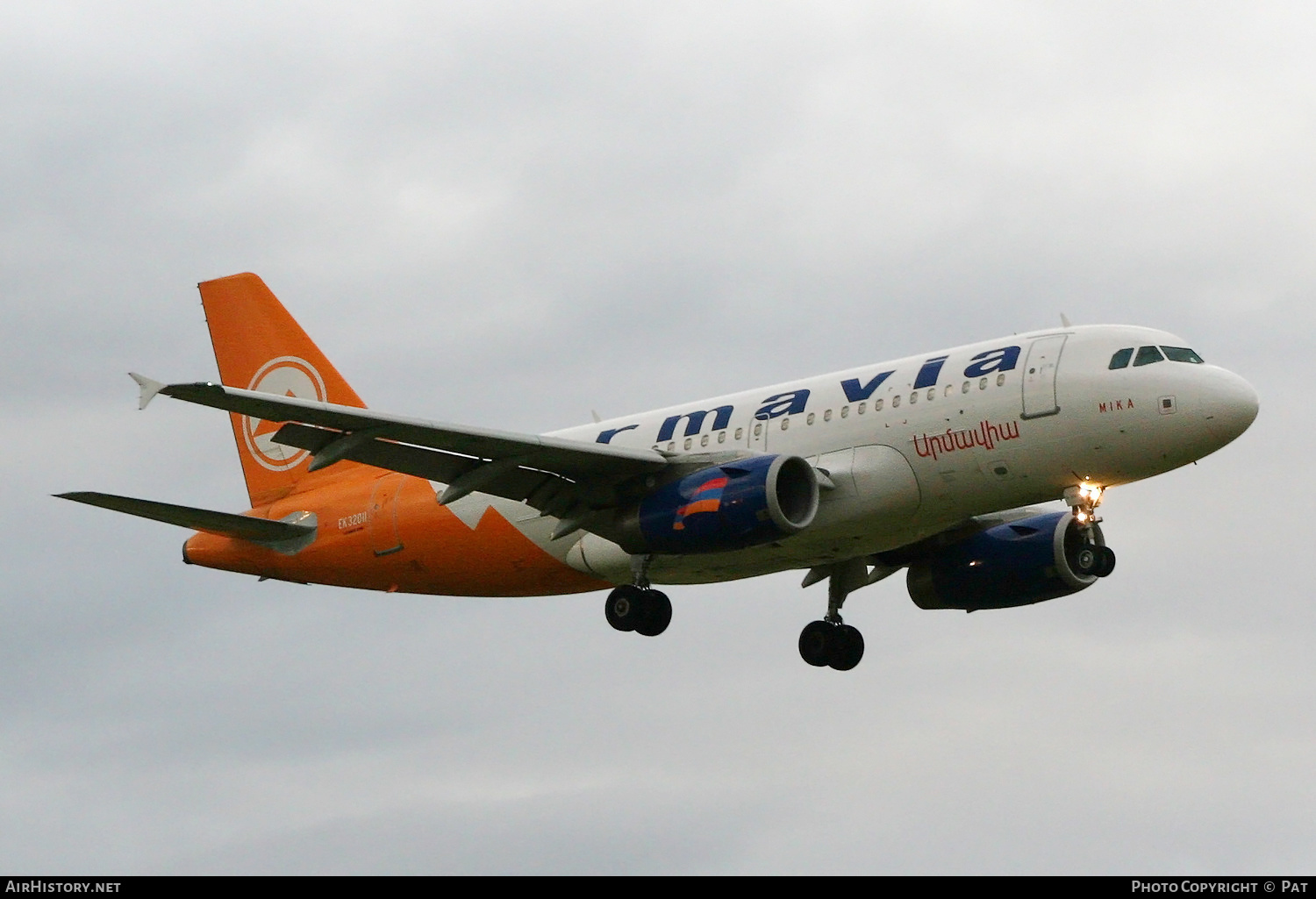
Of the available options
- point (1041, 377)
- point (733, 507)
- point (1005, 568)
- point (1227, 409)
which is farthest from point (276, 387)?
point (1227, 409)

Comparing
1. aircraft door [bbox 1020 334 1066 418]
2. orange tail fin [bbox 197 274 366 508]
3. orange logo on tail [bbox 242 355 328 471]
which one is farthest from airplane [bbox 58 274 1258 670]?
orange logo on tail [bbox 242 355 328 471]

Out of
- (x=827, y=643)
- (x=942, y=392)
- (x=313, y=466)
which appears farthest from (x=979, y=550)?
(x=313, y=466)

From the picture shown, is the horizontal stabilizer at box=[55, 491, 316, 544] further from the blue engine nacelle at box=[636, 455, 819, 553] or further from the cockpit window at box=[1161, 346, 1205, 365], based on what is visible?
the cockpit window at box=[1161, 346, 1205, 365]

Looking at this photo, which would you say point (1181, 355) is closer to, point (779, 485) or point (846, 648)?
point (779, 485)

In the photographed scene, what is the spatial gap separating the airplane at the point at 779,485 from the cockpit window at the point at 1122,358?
1.8 inches

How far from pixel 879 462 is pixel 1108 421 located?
4.20 meters

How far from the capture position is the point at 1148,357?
114 feet

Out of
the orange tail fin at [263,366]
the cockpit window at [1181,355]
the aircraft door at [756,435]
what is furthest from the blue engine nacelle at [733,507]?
the orange tail fin at [263,366]

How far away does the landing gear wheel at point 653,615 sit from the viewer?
3791 cm

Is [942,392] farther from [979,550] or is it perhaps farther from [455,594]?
[455,594]

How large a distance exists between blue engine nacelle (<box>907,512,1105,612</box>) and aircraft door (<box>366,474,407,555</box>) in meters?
11.3

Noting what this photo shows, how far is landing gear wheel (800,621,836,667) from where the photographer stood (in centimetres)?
4234

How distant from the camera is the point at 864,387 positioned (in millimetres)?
36656

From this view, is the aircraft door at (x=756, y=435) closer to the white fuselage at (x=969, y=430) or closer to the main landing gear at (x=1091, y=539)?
the white fuselage at (x=969, y=430)
